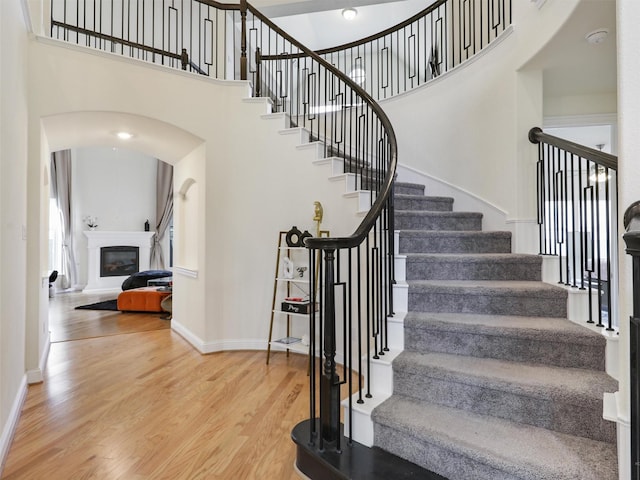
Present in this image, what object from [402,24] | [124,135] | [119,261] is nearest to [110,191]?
[119,261]

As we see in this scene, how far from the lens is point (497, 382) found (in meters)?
1.73

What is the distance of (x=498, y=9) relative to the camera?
3.66m

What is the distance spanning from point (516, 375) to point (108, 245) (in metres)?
9.57

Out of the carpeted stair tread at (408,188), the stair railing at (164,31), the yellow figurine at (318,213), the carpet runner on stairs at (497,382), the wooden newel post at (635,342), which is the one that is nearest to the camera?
the wooden newel post at (635,342)

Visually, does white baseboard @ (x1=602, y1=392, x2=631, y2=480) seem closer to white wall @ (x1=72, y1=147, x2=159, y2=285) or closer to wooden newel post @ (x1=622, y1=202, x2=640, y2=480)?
wooden newel post @ (x1=622, y1=202, x2=640, y2=480)

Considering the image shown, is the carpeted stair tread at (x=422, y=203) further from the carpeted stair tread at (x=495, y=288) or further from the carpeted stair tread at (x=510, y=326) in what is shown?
the carpeted stair tread at (x=510, y=326)

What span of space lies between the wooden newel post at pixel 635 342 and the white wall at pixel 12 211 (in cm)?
282

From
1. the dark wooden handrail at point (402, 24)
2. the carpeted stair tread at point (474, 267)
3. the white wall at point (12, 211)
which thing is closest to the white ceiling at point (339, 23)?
the dark wooden handrail at point (402, 24)

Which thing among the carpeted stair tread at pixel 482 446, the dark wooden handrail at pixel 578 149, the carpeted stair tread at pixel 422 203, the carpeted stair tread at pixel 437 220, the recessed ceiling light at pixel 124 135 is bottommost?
the carpeted stair tread at pixel 482 446

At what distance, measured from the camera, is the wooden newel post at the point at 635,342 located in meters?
1.09

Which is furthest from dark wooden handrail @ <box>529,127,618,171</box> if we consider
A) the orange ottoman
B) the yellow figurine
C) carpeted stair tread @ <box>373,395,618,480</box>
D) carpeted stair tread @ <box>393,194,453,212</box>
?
the orange ottoman

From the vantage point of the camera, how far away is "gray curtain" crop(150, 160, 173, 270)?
31.8 feet

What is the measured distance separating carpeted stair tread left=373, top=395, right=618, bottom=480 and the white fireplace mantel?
899 centimetres

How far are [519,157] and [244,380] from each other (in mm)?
3000
